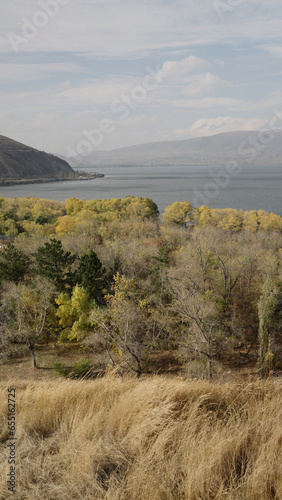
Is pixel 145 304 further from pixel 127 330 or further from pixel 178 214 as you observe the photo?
pixel 178 214

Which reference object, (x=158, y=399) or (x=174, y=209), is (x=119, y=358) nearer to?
(x=158, y=399)

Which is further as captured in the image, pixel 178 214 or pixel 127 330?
pixel 178 214

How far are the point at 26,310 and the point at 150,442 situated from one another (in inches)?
1033

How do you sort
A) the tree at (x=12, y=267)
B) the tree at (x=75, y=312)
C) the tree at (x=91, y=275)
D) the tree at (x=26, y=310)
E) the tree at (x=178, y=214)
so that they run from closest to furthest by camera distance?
the tree at (x=26, y=310) < the tree at (x=75, y=312) < the tree at (x=91, y=275) < the tree at (x=12, y=267) < the tree at (x=178, y=214)

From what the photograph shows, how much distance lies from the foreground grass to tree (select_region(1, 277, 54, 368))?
75.6 ft

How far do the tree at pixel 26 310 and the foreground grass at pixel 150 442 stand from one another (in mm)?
23031

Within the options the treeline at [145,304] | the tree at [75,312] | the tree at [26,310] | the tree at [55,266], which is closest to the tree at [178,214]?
the treeline at [145,304]

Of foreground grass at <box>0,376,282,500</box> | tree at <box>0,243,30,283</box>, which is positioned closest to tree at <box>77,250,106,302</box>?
tree at <box>0,243,30,283</box>

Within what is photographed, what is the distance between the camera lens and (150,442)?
368 centimetres

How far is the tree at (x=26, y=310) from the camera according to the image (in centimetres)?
2692

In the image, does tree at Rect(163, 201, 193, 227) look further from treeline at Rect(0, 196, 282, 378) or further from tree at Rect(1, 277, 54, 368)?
tree at Rect(1, 277, 54, 368)

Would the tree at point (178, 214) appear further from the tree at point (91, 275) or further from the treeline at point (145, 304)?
the tree at point (91, 275)

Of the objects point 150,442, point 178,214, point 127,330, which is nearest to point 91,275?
point 127,330

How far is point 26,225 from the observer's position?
63844 millimetres
